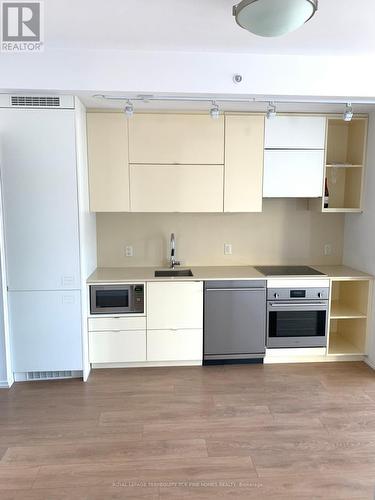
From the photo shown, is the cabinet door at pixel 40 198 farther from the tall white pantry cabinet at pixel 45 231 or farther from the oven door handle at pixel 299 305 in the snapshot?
the oven door handle at pixel 299 305

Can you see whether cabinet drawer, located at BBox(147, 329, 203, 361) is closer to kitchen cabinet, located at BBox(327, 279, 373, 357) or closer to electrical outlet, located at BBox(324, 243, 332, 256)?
kitchen cabinet, located at BBox(327, 279, 373, 357)

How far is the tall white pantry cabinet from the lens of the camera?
2889 millimetres

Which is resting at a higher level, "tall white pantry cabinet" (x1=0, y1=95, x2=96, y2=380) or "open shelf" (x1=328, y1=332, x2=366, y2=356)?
"tall white pantry cabinet" (x1=0, y1=95, x2=96, y2=380)

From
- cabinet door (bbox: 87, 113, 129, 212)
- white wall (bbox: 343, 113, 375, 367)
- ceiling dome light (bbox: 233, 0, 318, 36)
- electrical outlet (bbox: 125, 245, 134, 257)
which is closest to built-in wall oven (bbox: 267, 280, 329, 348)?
white wall (bbox: 343, 113, 375, 367)

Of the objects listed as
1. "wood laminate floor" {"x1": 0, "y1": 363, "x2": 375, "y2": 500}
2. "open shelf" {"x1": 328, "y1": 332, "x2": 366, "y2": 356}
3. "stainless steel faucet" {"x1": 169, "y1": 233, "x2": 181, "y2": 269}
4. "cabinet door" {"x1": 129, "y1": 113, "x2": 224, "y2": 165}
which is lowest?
"wood laminate floor" {"x1": 0, "y1": 363, "x2": 375, "y2": 500}

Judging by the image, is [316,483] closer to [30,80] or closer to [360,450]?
[360,450]

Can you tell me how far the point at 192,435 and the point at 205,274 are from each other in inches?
60.2

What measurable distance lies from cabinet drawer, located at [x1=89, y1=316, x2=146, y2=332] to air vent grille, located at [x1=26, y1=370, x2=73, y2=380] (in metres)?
0.46

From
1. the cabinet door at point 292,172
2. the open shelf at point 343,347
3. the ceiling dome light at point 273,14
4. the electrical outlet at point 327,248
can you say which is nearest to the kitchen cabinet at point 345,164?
the cabinet door at point 292,172

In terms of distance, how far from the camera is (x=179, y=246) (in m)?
3.93

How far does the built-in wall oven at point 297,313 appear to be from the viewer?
3430 millimetres

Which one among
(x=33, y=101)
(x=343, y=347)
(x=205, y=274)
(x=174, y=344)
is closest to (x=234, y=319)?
(x=205, y=274)

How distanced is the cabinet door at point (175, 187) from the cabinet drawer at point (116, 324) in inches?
42.9

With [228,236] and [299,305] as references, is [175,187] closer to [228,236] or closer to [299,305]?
[228,236]
